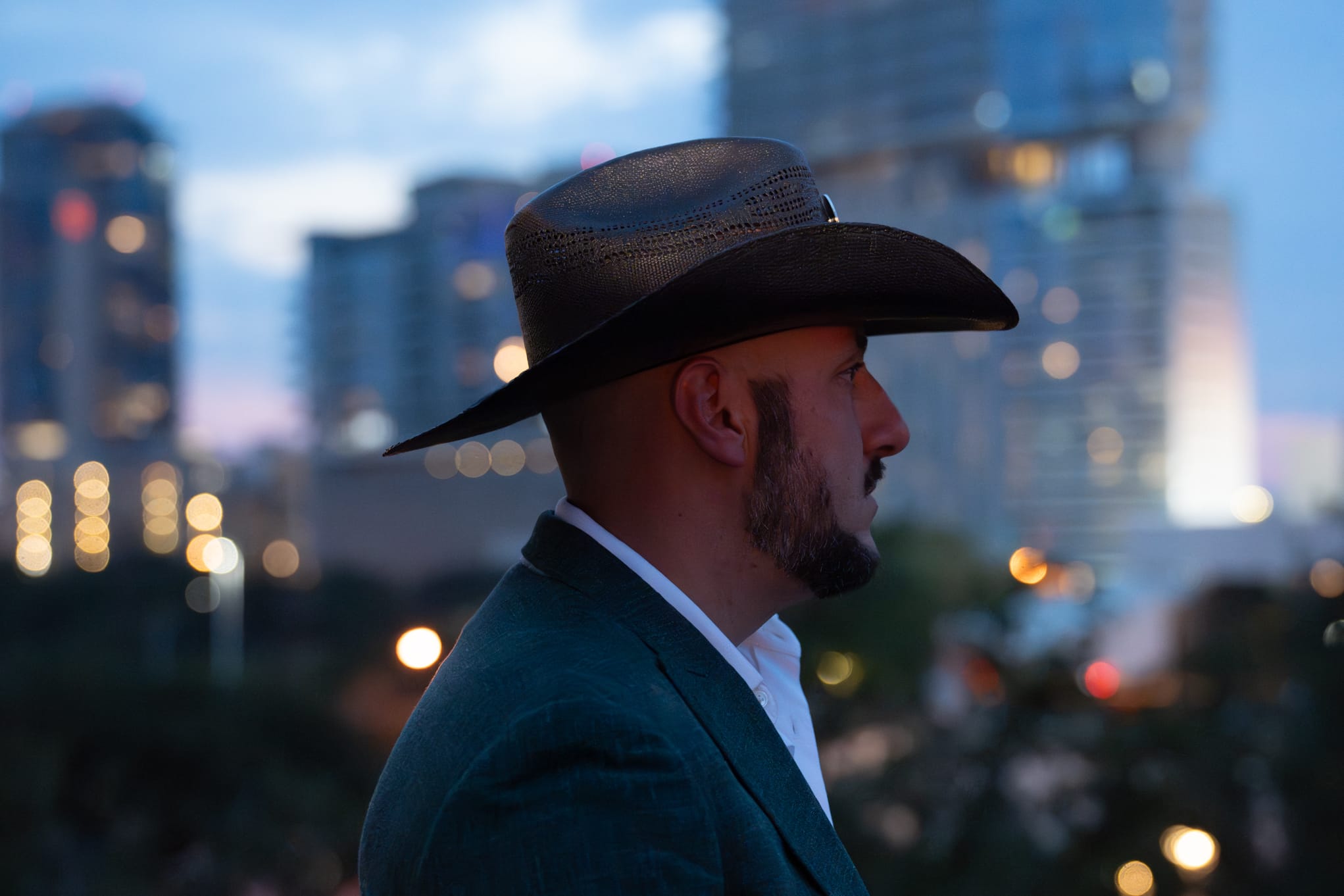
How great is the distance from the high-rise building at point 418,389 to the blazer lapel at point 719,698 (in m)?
59.5

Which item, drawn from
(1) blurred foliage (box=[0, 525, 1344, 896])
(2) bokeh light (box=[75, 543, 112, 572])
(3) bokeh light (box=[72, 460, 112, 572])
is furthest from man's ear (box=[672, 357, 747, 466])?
(3) bokeh light (box=[72, 460, 112, 572])

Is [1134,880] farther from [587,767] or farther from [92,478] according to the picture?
[92,478]

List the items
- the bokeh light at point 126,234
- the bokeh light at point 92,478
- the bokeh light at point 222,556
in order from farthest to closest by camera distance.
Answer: the bokeh light at point 126,234
the bokeh light at point 92,478
the bokeh light at point 222,556

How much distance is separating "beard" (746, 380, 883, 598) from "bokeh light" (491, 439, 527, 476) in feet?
216

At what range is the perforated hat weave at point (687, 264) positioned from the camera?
1.33m

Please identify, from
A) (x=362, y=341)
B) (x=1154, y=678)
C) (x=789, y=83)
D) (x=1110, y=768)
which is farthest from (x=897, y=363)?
(x=1110, y=768)

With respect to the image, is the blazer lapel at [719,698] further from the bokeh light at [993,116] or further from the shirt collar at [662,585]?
the bokeh light at [993,116]

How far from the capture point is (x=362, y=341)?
75.7m

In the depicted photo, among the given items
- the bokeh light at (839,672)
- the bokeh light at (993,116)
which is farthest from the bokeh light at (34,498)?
the bokeh light at (839,672)

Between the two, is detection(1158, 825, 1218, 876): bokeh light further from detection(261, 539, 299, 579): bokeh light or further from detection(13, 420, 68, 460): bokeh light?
detection(13, 420, 68, 460): bokeh light

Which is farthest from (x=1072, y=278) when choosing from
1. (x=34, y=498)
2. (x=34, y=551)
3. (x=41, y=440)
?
(x=41, y=440)

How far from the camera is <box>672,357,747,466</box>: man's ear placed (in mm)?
1362

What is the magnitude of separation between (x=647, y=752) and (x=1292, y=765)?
614 inches

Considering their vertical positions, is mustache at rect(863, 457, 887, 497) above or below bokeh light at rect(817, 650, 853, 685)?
above
